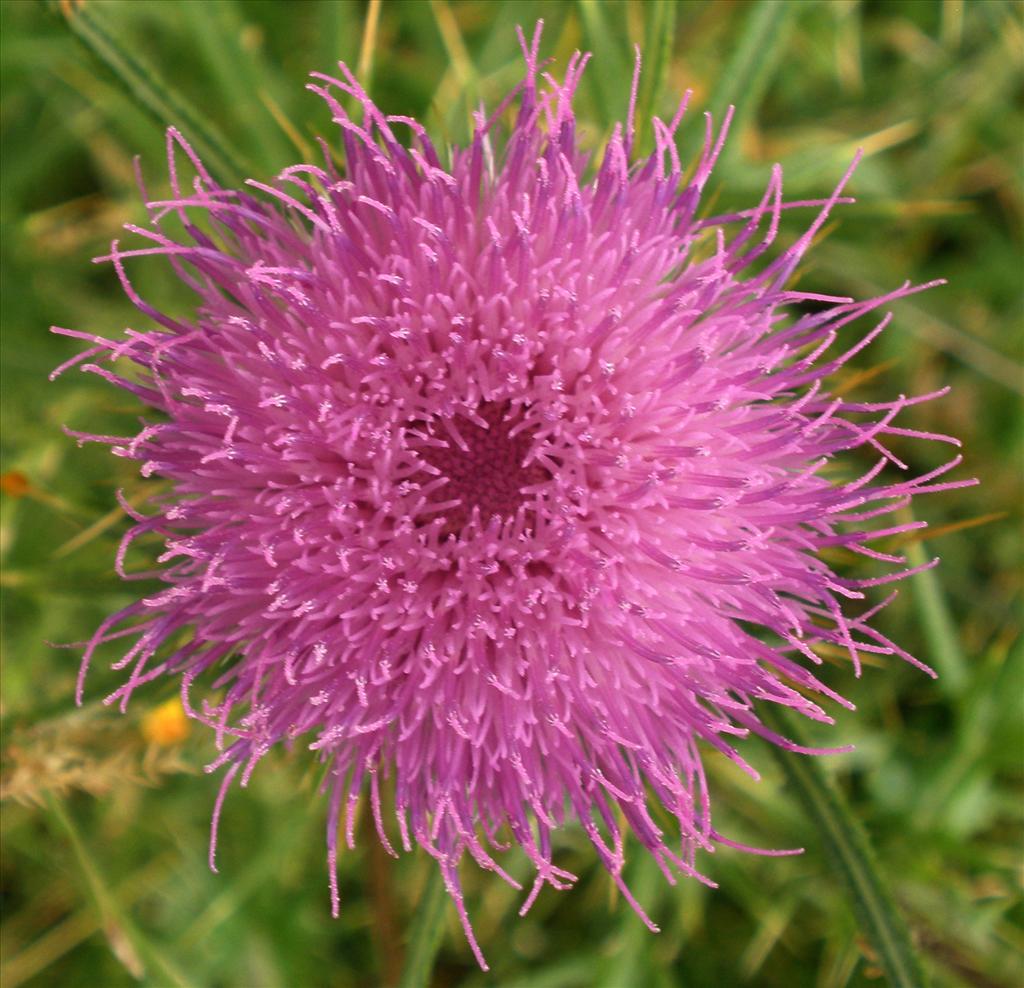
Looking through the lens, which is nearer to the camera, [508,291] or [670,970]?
[508,291]

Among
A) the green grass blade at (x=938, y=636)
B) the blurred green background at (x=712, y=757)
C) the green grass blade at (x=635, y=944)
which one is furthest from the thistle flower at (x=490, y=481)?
the green grass blade at (x=938, y=636)

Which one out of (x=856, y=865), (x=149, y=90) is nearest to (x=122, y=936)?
(x=856, y=865)

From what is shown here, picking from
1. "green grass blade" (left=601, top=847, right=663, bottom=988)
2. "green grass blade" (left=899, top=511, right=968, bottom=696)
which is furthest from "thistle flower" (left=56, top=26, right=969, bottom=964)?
"green grass blade" (left=899, top=511, right=968, bottom=696)

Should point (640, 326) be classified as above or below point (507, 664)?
above

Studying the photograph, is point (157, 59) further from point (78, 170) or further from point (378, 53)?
point (378, 53)

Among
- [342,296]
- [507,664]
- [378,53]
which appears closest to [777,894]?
[507,664]

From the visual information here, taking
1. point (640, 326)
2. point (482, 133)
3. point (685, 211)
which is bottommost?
point (640, 326)

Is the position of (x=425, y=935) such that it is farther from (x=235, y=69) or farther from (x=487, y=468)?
(x=235, y=69)
